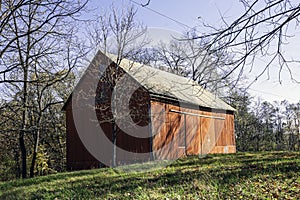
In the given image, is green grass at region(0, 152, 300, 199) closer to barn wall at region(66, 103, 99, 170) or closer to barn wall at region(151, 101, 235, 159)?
barn wall at region(151, 101, 235, 159)

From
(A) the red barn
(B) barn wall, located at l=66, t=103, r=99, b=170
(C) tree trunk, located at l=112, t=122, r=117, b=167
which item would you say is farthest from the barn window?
(B) barn wall, located at l=66, t=103, r=99, b=170

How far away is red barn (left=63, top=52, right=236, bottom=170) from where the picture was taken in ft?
45.0

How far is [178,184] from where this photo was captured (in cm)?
614

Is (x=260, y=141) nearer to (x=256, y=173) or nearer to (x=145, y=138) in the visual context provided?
(x=145, y=138)

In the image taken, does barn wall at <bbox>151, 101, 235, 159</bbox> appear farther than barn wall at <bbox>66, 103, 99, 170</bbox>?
No

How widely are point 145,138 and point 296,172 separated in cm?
791

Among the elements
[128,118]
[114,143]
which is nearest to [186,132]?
[128,118]

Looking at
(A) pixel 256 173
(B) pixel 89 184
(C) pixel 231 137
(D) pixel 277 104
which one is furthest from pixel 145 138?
(D) pixel 277 104

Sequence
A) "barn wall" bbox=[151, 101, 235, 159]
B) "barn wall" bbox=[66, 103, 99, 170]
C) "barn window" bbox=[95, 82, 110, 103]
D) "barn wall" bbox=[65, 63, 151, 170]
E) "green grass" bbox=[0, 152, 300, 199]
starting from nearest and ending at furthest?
"green grass" bbox=[0, 152, 300, 199] → "barn wall" bbox=[65, 63, 151, 170] → "barn wall" bbox=[151, 101, 235, 159] → "barn window" bbox=[95, 82, 110, 103] → "barn wall" bbox=[66, 103, 99, 170]

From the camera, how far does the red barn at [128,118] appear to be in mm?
13703

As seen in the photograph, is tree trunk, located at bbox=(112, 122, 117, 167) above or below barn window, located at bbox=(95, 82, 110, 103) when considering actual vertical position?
below

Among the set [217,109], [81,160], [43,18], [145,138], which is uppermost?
[43,18]

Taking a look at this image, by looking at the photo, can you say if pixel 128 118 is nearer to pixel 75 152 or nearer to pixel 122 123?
pixel 122 123

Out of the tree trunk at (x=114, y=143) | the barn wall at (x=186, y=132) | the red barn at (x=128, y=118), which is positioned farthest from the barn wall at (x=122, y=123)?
the barn wall at (x=186, y=132)
